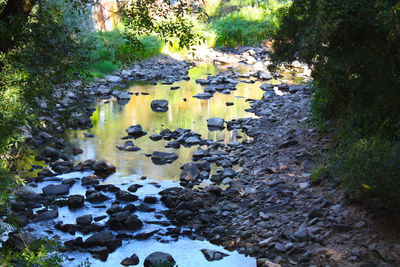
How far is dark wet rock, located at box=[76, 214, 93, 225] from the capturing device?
23.6 ft

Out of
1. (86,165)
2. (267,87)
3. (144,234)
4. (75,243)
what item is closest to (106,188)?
→ (86,165)

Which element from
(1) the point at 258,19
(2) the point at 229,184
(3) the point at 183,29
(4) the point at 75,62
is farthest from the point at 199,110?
(1) the point at 258,19

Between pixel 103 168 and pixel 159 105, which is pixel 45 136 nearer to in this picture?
pixel 103 168

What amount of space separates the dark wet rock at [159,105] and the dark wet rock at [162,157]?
16.9 ft

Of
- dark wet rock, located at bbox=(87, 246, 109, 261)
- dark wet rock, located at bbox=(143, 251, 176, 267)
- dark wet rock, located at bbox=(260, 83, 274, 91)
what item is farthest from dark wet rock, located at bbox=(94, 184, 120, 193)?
dark wet rock, located at bbox=(260, 83, 274, 91)

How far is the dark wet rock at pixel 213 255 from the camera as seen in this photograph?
6227 millimetres

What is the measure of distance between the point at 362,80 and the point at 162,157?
5.30 metres

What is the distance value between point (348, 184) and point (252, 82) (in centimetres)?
1532

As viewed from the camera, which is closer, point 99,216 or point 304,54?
point 99,216

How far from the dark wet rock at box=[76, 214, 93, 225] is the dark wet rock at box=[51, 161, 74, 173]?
9.00 ft

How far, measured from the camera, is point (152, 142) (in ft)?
40.0

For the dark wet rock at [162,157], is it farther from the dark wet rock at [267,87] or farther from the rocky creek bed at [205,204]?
the dark wet rock at [267,87]

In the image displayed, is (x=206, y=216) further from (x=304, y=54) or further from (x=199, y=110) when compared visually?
(x=199, y=110)

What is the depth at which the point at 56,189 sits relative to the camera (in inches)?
337
